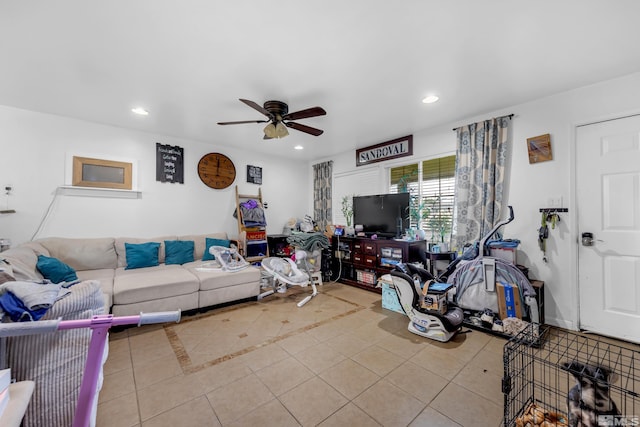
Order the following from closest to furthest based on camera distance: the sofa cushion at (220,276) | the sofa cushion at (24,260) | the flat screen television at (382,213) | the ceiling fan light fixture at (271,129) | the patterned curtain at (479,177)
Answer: the sofa cushion at (24,260)
the ceiling fan light fixture at (271,129)
the patterned curtain at (479,177)
the sofa cushion at (220,276)
the flat screen television at (382,213)

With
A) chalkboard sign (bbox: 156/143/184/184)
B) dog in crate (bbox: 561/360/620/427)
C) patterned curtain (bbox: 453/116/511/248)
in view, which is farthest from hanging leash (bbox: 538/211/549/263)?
chalkboard sign (bbox: 156/143/184/184)

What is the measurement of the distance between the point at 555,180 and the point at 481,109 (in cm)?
116

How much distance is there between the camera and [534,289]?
261 cm

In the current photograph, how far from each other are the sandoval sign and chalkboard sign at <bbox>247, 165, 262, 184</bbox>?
1999mm

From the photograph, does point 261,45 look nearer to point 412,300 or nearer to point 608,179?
point 412,300

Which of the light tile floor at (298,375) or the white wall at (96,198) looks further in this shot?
the white wall at (96,198)

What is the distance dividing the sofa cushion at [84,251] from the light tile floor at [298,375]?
1.22 meters

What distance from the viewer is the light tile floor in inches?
62.3

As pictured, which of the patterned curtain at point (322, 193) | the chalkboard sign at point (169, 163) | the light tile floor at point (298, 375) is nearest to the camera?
the light tile floor at point (298, 375)

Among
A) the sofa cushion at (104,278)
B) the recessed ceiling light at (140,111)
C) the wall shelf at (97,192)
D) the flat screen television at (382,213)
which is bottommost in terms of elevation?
the sofa cushion at (104,278)

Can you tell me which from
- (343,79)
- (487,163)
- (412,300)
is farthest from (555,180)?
(343,79)

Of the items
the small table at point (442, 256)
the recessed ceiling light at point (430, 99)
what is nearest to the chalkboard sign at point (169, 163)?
the recessed ceiling light at point (430, 99)

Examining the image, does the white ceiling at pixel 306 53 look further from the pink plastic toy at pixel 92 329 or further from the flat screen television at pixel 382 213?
the pink plastic toy at pixel 92 329

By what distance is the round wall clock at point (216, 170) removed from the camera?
14.8 feet
